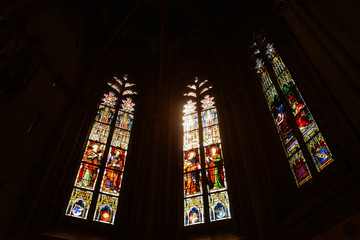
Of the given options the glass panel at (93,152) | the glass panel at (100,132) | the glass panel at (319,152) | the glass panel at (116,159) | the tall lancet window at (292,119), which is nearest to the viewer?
the glass panel at (319,152)

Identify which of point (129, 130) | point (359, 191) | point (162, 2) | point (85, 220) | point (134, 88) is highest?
point (162, 2)

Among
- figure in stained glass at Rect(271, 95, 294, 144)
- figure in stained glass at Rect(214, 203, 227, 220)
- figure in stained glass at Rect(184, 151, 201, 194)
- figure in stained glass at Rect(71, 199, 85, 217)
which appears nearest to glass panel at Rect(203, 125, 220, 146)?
figure in stained glass at Rect(184, 151, 201, 194)

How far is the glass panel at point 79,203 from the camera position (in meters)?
6.70

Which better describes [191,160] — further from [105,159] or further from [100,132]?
[100,132]

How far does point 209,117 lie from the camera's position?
9.07 m

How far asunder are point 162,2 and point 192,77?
9.26 feet

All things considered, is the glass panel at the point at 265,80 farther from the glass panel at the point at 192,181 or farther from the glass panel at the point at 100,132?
the glass panel at the point at 100,132

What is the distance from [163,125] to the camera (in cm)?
880

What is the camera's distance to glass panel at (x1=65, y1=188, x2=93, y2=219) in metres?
6.70

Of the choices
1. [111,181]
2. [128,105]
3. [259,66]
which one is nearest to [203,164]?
[111,181]

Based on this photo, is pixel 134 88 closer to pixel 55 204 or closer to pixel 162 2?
pixel 162 2

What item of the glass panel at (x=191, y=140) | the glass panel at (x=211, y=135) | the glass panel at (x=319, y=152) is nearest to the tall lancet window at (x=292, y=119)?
the glass panel at (x=319, y=152)

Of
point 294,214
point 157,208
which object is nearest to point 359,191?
point 294,214

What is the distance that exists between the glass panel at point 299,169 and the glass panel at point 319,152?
0.26 metres
